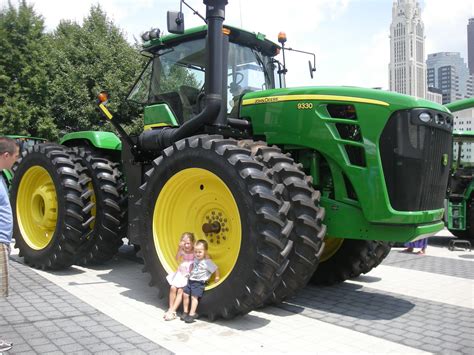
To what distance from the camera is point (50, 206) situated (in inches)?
256

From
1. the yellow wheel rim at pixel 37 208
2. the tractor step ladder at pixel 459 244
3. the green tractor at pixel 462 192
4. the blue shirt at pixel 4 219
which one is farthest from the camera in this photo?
the green tractor at pixel 462 192

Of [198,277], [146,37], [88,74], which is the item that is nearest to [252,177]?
[198,277]

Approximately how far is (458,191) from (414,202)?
6.83 meters

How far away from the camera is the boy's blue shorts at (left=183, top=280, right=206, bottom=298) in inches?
177

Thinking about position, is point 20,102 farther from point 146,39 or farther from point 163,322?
point 163,322

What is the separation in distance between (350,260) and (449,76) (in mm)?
40998

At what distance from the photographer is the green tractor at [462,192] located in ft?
33.5

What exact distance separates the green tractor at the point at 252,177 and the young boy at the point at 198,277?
9 cm

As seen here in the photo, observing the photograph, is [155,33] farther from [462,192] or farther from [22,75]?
[22,75]

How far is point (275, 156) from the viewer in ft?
14.9

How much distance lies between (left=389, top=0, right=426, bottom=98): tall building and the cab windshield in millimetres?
27492

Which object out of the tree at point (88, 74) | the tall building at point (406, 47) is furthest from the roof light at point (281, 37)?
the tall building at point (406, 47)

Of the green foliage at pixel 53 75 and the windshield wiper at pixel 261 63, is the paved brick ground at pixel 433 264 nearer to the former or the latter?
the windshield wiper at pixel 261 63

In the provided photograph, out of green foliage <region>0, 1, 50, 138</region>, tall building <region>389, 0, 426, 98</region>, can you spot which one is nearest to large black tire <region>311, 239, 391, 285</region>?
green foliage <region>0, 1, 50, 138</region>
